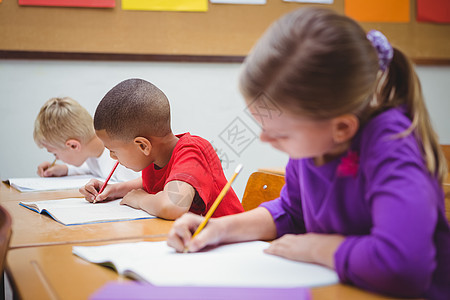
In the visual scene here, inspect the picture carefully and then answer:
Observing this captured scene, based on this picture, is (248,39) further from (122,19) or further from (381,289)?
(381,289)

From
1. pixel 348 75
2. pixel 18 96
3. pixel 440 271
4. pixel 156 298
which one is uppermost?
pixel 348 75

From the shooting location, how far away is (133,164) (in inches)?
51.9

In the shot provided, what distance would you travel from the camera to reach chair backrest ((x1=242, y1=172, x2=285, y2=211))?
154 cm

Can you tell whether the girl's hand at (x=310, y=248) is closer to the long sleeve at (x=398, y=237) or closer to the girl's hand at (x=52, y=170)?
the long sleeve at (x=398, y=237)

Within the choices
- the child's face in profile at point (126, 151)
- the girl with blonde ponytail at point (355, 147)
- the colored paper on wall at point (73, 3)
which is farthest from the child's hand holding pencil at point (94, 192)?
the colored paper on wall at point (73, 3)

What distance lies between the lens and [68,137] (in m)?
2.11

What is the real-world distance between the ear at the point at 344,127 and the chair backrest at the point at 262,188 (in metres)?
0.85

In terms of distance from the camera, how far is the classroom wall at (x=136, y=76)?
2.40 m

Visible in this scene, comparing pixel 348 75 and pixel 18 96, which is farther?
pixel 18 96

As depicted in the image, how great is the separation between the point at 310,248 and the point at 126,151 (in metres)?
0.76

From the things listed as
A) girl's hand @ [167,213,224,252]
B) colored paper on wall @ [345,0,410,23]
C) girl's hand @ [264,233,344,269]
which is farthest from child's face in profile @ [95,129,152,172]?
colored paper on wall @ [345,0,410,23]

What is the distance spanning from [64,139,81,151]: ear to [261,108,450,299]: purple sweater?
60.8 inches

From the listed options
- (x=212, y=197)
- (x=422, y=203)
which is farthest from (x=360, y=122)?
(x=212, y=197)

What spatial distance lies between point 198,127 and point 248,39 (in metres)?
0.57
